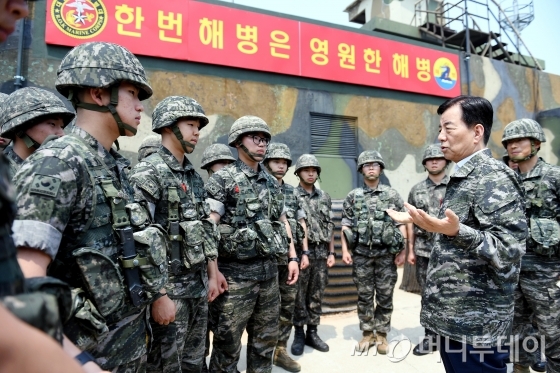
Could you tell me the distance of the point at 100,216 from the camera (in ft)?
5.02

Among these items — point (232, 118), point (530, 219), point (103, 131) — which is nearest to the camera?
point (103, 131)

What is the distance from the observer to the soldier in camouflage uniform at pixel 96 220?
1248 mm

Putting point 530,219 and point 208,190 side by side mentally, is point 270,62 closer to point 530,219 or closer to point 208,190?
point 208,190

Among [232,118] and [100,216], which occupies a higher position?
[232,118]

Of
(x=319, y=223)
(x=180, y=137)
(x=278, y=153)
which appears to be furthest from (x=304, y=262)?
(x=180, y=137)

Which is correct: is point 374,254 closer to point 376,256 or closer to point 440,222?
point 376,256

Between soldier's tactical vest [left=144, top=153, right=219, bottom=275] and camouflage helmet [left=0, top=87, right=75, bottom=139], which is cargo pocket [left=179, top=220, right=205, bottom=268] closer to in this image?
soldier's tactical vest [left=144, top=153, right=219, bottom=275]

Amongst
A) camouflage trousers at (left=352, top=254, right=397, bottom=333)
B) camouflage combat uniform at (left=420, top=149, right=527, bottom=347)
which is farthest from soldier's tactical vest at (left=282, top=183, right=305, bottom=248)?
camouflage combat uniform at (left=420, top=149, right=527, bottom=347)

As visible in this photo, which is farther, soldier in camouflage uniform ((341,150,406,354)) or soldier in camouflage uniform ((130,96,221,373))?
soldier in camouflage uniform ((341,150,406,354))

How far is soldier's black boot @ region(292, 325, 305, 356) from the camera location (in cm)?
425

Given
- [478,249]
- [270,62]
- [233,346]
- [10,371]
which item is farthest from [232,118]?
[10,371]

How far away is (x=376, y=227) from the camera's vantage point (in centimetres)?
454

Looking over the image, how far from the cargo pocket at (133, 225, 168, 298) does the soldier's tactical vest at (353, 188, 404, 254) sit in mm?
3305

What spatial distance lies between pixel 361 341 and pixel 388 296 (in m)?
0.67
